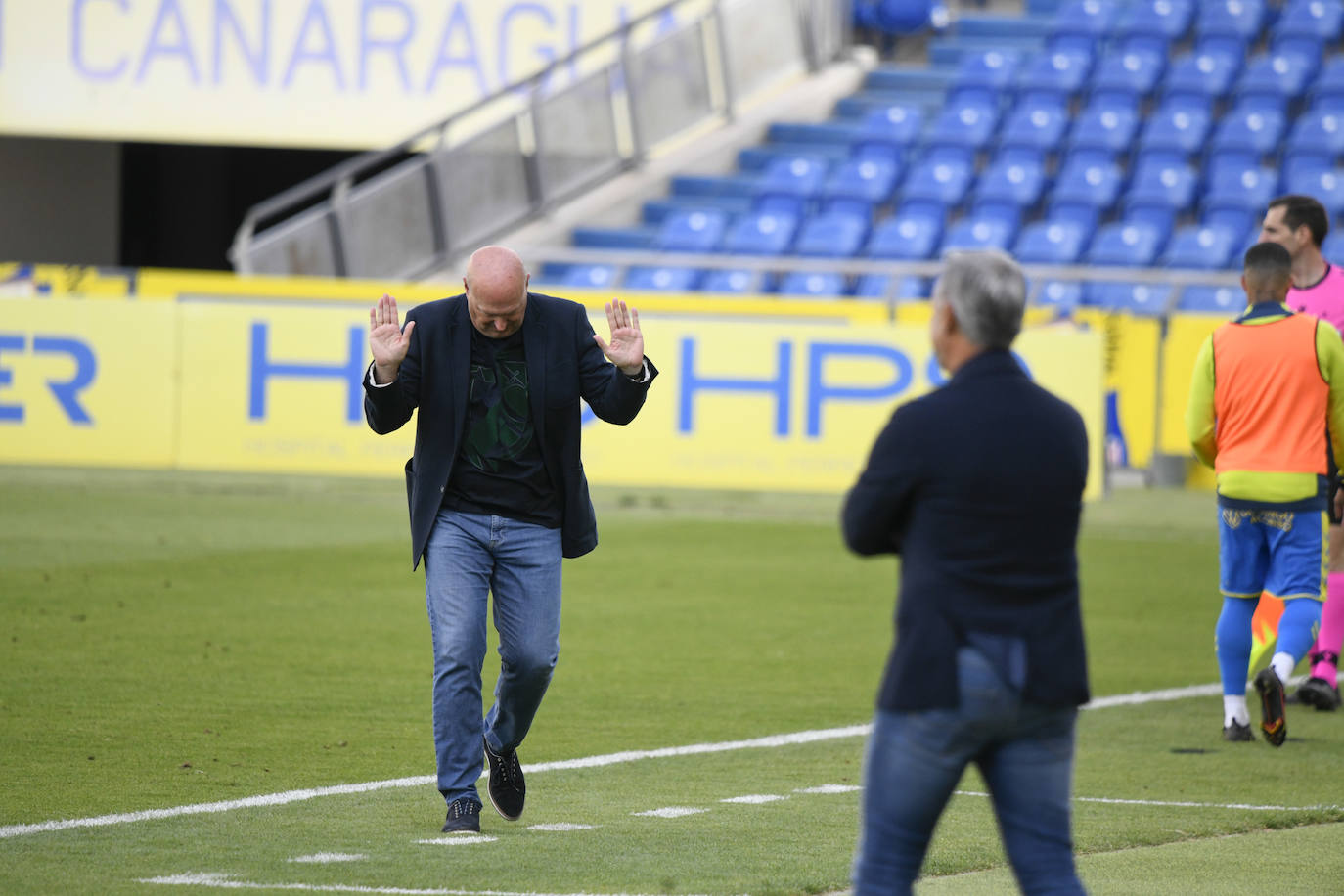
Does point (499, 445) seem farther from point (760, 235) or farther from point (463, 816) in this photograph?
point (760, 235)

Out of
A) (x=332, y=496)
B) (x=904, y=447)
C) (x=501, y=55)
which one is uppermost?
(x=501, y=55)

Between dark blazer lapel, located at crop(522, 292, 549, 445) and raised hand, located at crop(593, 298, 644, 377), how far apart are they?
0.63 ft

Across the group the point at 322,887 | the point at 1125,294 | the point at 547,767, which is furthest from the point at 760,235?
the point at 322,887

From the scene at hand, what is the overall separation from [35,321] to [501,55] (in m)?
12.2

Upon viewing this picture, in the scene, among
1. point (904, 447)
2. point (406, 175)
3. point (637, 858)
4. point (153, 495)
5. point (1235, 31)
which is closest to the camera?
point (904, 447)

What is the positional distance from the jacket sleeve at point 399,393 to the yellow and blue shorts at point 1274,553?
12.8 ft

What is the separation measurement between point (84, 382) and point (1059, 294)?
35.2ft

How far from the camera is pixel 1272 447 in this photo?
350 inches

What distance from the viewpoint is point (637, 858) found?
257 inches

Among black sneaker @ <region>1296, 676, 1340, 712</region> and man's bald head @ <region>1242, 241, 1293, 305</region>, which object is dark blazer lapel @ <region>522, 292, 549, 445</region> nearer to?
man's bald head @ <region>1242, 241, 1293, 305</region>

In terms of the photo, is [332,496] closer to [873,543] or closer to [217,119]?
[217,119]

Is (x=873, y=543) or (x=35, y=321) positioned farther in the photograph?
(x=35, y=321)

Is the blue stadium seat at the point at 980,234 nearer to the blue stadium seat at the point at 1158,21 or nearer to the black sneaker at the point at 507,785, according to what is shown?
the blue stadium seat at the point at 1158,21

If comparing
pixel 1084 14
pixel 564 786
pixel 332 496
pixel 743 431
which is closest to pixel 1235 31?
pixel 1084 14
